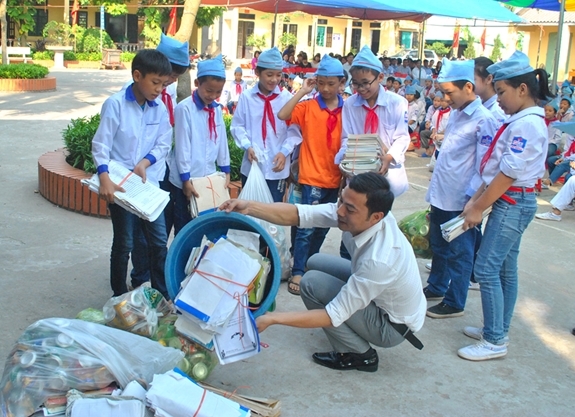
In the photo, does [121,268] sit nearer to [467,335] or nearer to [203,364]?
[203,364]

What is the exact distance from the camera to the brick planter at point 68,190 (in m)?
6.21

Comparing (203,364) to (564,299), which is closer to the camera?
(203,364)

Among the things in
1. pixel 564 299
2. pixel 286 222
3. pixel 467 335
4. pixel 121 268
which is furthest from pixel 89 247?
pixel 564 299

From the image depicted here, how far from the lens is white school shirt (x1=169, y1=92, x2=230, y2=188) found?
14.2ft

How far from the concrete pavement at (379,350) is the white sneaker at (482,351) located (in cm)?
4

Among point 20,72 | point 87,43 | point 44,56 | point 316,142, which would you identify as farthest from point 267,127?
point 87,43

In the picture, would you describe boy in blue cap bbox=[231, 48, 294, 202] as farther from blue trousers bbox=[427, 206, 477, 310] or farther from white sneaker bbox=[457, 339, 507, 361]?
white sneaker bbox=[457, 339, 507, 361]

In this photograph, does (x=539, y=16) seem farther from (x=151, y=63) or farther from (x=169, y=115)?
(x=151, y=63)

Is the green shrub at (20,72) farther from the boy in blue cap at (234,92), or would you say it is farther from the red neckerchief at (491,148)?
the red neckerchief at (491,148)

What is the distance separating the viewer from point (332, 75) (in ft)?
15.0

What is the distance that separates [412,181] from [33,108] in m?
8.33

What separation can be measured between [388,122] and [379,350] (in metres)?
1.64

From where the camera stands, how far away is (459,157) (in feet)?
14.5

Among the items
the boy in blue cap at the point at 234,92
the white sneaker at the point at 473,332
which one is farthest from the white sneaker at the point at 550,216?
the boy in blue cap at the point at 234,92
